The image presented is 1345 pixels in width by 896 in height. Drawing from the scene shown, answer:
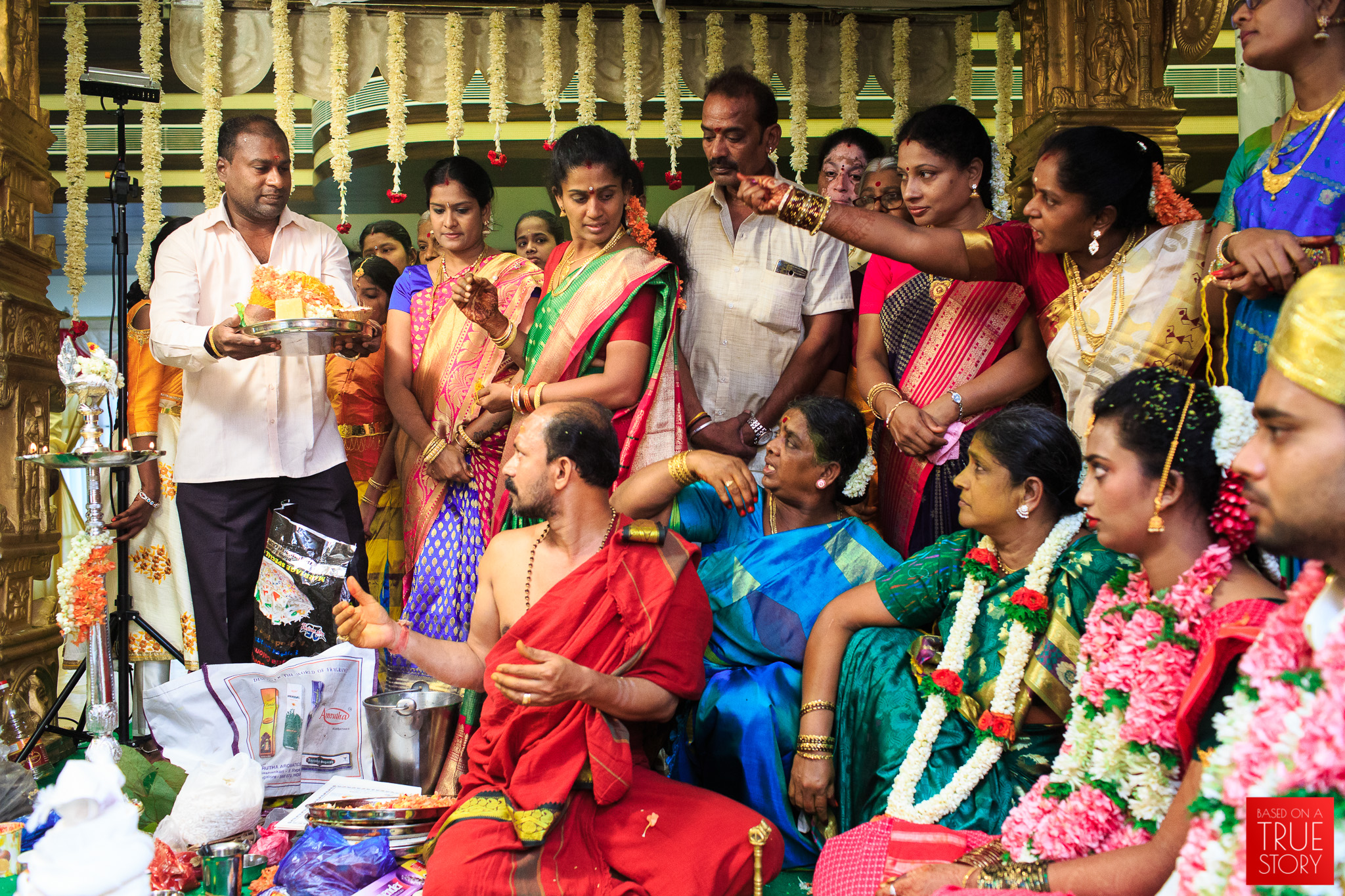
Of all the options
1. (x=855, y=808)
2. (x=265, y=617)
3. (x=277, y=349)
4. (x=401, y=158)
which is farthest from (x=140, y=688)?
(x=855, y=808)

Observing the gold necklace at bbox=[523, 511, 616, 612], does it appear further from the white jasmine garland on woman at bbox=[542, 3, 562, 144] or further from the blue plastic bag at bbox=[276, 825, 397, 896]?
the white jasmine garland on woman at bbox=[542, 3, 562, 144]

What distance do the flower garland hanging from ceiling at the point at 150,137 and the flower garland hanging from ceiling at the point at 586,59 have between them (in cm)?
196

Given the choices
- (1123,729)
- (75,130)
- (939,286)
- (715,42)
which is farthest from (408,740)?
(715,42)

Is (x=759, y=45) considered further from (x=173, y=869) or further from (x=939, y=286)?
(x=173, y=869)

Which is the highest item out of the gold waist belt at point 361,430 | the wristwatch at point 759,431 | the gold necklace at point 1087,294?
the gold necklace at point 1087,294

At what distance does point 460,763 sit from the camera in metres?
3.20

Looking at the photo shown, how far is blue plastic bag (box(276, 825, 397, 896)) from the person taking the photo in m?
2.65

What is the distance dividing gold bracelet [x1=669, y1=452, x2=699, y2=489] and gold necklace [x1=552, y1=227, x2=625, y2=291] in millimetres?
882

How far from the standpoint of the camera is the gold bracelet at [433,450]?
12.8ft

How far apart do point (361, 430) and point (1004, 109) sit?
3.64 metres

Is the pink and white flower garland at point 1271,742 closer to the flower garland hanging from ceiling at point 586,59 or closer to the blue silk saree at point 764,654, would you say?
the blue silk saree at point 764,654

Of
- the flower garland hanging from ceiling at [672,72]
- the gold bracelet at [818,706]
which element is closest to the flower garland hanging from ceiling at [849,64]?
the flower garland hanging from ceiling at [672,72]

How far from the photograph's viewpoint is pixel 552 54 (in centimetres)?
513

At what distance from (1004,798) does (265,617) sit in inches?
103
